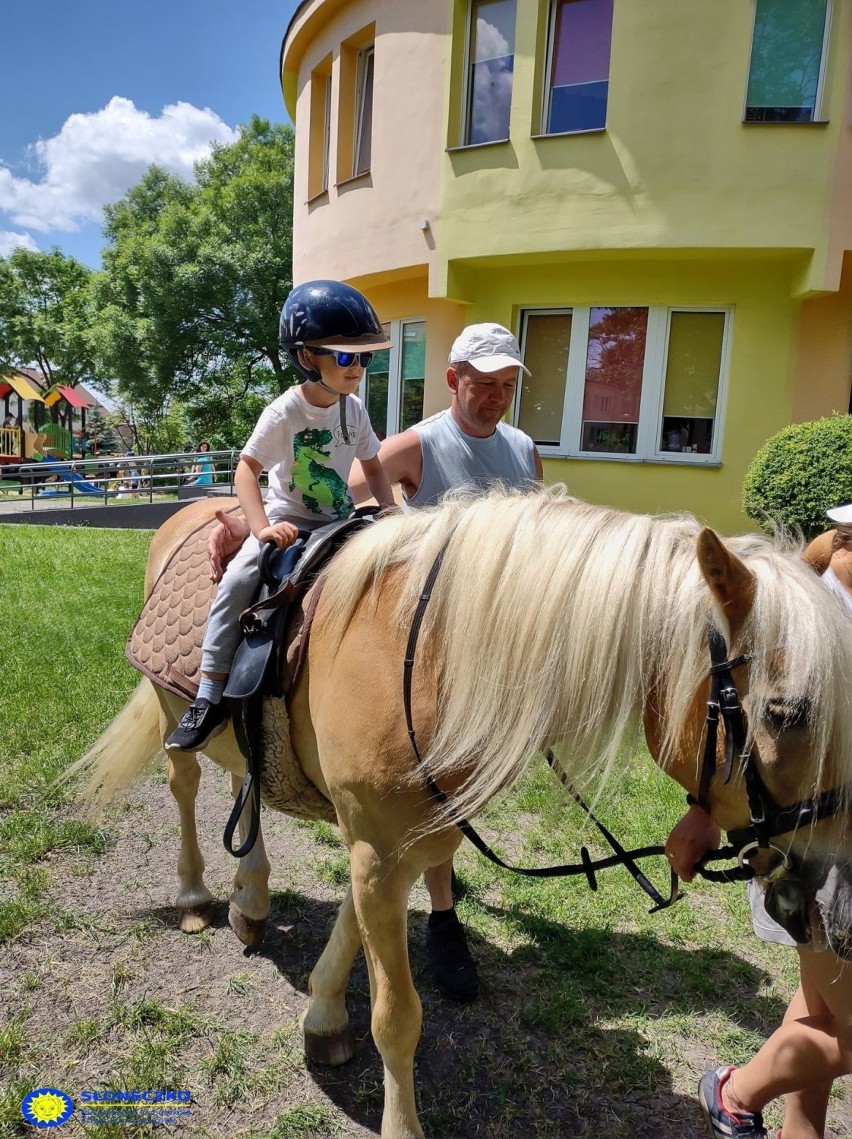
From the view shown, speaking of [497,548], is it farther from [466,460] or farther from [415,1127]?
[415,1127]

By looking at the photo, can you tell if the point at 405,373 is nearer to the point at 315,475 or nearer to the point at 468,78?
the point at 468,78

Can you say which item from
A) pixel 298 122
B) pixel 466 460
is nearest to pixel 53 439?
pixel 298 122

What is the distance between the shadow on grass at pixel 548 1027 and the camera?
217 cm

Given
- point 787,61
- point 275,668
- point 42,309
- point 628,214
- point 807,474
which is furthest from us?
point 42,309

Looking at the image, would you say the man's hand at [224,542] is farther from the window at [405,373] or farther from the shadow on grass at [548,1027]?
the window at [405,373]

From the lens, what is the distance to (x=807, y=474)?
7.17m

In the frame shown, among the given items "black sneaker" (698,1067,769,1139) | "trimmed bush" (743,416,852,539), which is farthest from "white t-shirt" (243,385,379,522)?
"trimmed bush" (743,416,852,539)

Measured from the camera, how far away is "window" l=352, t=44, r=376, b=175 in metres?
11.4

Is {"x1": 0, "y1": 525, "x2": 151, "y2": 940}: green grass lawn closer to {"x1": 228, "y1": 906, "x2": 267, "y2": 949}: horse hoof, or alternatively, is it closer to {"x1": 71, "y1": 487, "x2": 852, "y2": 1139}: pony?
{"x1": 228, "y1": 906, "x2": 267, "y2": 949}: horse hoof

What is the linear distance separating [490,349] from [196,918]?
2446 mm

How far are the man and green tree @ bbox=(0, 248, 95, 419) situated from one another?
39715 millimetres

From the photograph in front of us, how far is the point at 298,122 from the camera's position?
504 inches

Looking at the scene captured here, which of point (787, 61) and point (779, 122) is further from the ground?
point (787, 61)

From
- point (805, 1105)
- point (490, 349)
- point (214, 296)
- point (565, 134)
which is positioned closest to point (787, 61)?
point (565, 134)
